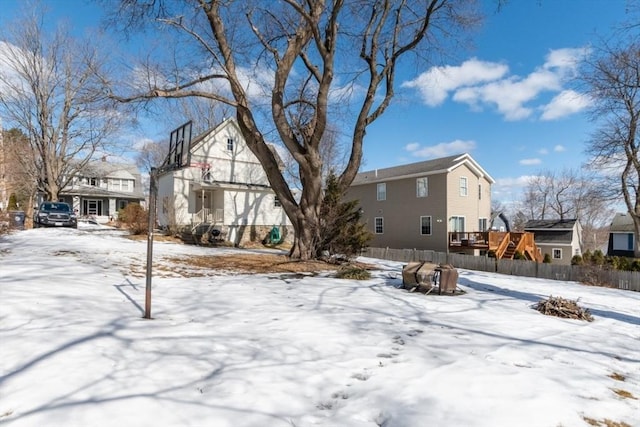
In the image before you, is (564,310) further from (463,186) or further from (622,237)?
(622,237)

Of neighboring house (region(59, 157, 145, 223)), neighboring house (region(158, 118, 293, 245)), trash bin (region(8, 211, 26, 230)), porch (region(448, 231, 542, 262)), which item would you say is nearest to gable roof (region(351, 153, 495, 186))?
porch (region(448, 231, 542, 262))

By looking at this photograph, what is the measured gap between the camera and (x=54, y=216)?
20234 millimetres

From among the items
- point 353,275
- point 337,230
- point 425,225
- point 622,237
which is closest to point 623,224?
point 622,237

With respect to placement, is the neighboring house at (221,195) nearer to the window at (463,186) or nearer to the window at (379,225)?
the window at (379,225)

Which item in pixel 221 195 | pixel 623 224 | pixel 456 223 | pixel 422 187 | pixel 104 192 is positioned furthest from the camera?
pixel 104 192

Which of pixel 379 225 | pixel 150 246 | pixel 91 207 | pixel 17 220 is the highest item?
pixel 91 207

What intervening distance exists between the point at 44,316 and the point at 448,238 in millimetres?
22665

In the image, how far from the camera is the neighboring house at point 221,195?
66.1 ft

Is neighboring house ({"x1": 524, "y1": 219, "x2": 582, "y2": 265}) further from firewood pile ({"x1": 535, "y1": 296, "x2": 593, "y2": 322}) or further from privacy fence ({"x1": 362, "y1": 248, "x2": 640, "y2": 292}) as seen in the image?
firewood pile ({"x1": 535, "y1": 296, "x2": 593, "y2": 322})

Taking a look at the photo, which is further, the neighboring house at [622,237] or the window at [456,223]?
the neighboring house at [622,237]

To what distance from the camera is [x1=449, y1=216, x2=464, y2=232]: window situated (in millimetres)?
23953

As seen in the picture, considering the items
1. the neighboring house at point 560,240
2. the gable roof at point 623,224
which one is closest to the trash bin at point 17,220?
the neighboring house at point 560,240

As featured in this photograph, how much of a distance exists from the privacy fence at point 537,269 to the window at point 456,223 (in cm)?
712

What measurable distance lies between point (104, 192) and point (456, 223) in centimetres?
3396
